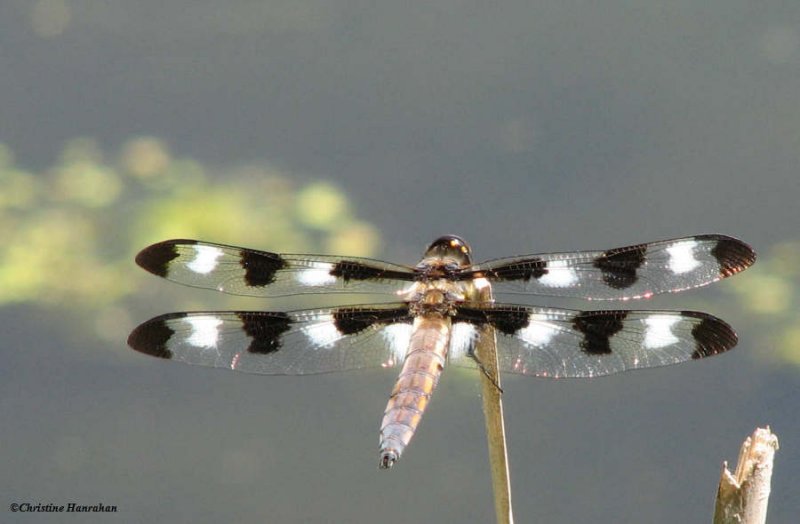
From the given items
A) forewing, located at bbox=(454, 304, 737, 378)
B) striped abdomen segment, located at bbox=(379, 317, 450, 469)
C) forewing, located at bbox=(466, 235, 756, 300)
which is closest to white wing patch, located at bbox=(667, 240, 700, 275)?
forewing, located at bbox=(466, 235, 756, 300)

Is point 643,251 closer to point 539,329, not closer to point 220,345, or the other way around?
point 539,329

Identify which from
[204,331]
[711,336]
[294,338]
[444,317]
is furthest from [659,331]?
[204,331]

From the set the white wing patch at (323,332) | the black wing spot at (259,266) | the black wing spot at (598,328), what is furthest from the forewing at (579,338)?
the black wing spot at (259,266)

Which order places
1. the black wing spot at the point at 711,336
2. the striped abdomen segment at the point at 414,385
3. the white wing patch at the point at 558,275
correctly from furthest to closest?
the white wing patch at the point at 558,275 < the black wing spot at the point at 711,336 < the striped abdomen segment at the point at 414,385

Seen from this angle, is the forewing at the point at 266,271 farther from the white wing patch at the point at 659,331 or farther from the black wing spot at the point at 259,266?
the white wing patch at the point at 659,331

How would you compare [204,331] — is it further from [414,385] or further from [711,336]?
[711,336]

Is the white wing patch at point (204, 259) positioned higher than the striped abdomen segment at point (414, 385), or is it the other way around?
the white wing patch at point (204, 259)
